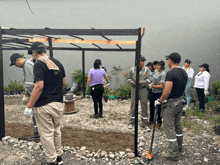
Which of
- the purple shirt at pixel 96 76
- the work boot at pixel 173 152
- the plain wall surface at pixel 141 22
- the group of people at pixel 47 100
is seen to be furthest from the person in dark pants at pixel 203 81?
the group of people at pixel 47 100

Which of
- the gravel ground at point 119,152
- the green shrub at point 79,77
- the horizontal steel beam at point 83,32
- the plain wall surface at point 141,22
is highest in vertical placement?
the plain wall surface at point 141,22

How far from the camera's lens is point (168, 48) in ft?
25.5

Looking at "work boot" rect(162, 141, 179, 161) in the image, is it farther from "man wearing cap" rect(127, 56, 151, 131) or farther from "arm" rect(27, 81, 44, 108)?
"arm" rect(27, 81, 44, 108)

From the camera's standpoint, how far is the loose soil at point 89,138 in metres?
3.54

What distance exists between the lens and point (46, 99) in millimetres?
2605

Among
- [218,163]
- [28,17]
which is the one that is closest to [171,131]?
[218,163]

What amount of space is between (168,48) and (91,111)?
4706mm

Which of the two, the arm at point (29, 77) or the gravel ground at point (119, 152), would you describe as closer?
the gravel ground at point (119, 152)

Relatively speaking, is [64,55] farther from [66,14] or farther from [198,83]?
[198,83]

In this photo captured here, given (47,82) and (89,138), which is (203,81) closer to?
(89,138)

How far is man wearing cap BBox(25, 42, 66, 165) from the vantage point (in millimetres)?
2535

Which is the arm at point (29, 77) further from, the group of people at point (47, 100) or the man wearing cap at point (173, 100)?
the man wearing cap at point (173, 100)

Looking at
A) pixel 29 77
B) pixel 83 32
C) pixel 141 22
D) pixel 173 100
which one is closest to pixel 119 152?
pixel 173 100

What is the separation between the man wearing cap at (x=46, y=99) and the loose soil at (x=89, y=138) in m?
0.97
